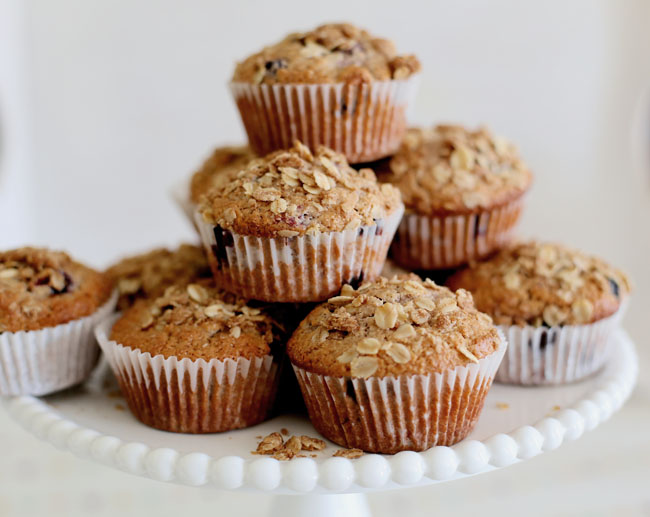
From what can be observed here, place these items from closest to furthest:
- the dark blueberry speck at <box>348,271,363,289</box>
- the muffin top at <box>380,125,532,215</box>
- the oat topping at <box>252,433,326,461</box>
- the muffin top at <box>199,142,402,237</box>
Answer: the oat topping at <box>252,433,326,461</box> < the muffin top at <box>199,142,402,237</box> < the dark blueberry speck at <box>348,271,363,289</box> < the muffin top at <box>380,125,532,215</box>

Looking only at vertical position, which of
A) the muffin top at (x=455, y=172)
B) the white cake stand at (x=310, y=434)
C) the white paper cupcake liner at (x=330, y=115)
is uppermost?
the white paper cupcake liner at (x=330, y=115)

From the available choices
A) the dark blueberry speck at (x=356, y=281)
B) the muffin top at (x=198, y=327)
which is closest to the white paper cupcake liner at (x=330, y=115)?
the dark blueberry speck at (x=356, y=281)

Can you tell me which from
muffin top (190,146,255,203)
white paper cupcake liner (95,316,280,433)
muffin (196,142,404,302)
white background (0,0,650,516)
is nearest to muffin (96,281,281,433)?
white paper cupcake liner (95,316,280,433)

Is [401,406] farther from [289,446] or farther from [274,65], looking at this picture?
[274,65]

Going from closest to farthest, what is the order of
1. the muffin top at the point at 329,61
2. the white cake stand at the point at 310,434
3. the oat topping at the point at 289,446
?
the white cake stand at the point at 310,434, the oat topping at the point at 289,446, the muffin top at the point at 329,61

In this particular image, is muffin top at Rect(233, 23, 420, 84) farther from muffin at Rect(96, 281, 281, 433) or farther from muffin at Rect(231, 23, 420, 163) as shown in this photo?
muffin at Rect(96, 281, 281, 433)

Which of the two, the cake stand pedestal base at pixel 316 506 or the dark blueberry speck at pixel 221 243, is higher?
the dark blueberry speck at pixel 221 243

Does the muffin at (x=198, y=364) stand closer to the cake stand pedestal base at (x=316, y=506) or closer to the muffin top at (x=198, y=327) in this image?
the muffin top at (x=198, y=327)
